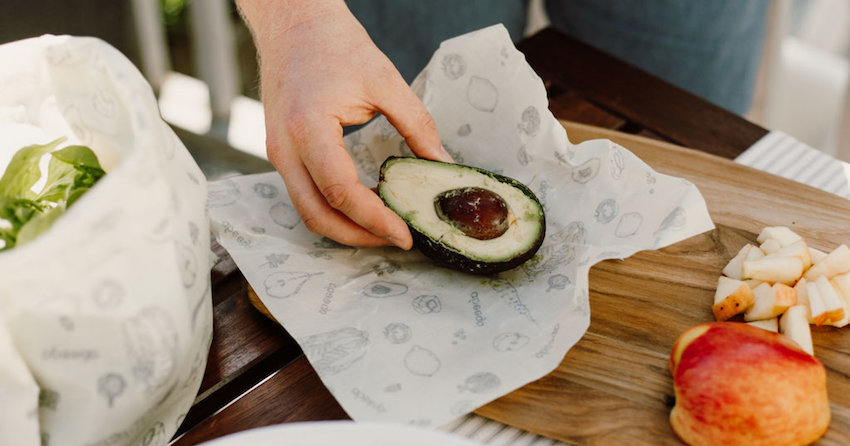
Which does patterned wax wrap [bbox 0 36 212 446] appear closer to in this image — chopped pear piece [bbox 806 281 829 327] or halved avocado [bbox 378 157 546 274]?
halved avocado [bbox 378 157 546 274]

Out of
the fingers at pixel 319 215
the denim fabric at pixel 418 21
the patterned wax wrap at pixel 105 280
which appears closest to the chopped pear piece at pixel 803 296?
the fingers at pixel 319 215

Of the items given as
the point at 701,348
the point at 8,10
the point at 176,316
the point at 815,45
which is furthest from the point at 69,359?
the point at 815,45

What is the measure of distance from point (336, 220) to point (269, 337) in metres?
0.15

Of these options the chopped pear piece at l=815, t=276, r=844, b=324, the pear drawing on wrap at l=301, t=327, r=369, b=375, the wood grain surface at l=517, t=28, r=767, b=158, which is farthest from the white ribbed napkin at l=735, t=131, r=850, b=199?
the pear drawing on wrap at l=301, t=327, r=369, b=375

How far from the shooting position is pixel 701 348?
64 cm

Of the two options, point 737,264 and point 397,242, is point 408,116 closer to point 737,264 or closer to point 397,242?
point 397,242

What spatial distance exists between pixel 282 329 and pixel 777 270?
0.52 metres

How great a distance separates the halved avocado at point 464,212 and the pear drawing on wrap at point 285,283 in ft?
0.43

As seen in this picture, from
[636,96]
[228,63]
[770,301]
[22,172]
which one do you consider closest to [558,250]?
[770,301]

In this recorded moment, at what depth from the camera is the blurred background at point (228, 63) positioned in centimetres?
188

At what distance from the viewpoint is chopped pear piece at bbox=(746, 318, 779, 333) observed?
717 mm

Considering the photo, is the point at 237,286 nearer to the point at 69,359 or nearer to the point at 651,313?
the point at 69,359

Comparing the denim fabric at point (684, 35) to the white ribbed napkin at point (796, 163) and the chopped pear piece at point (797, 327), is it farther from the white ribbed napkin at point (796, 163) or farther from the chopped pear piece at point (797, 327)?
the chopped pear piece at point (797, 327)

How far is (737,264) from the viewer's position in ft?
2.60
